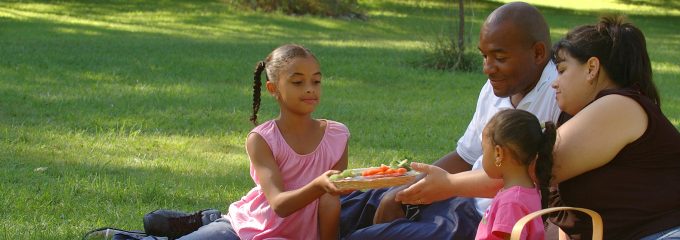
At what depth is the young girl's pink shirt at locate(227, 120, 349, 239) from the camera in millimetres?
4645

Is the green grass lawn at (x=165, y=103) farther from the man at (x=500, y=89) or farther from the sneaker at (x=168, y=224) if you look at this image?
the man at (x=500, y=89)

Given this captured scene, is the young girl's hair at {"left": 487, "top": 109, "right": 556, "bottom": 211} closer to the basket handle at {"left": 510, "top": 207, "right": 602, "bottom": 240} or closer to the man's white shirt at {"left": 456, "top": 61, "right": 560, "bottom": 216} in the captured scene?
the basket handle at {"left": 510, "top": 207, "right": 602, "bottom": 240}

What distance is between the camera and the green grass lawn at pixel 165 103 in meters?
6.40

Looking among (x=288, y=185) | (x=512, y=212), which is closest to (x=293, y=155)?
(x=288, y=185)

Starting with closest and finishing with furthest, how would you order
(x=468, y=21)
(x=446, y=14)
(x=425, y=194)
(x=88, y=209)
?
(x=425, y=194), (x=88, y=209), (x=468, y=21), (x=446, y=14)

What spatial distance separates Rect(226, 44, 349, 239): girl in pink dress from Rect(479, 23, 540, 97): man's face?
696 millimetres

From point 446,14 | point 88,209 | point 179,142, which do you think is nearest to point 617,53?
point 88,209

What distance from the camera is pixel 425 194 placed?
13.6 feet

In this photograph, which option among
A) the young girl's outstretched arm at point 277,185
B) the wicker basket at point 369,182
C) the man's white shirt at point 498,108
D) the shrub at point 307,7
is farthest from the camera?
the shrub at point 307,7

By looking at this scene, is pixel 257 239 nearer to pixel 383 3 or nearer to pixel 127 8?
pixel 127 8

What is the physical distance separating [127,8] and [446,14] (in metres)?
5.98

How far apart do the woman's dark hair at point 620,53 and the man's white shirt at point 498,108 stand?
2.08 ft

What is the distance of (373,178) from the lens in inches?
160

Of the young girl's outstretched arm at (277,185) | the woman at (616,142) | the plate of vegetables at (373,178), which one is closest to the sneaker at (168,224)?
the young girl's outstretched arm at (277,185)
